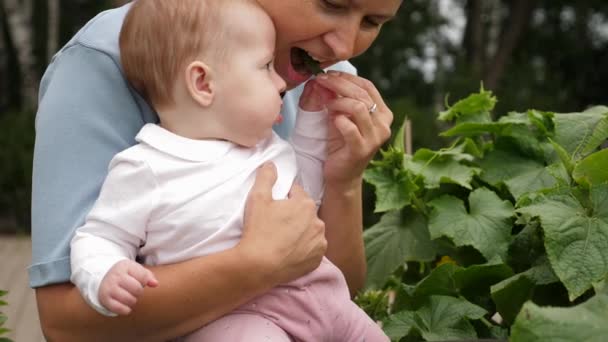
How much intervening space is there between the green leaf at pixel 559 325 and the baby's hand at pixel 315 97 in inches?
30.9

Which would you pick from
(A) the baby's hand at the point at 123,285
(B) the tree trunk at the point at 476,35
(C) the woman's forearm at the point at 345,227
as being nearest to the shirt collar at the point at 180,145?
(A) the baby's hand at the point at 123,285

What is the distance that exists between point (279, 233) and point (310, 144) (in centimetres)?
33

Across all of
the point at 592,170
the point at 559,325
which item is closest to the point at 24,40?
the point at 592,170

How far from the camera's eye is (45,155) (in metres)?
1.94

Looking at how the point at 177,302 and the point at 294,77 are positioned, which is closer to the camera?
the point at 177,302

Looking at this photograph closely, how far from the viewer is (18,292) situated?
7.16m

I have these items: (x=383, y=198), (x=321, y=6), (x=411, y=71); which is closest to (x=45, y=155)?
(x=321, y=6)

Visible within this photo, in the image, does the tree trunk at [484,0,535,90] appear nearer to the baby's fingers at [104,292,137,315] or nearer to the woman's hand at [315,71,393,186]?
the woman's hand at [315,71,393,186]

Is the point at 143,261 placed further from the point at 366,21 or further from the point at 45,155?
the point at 366,21

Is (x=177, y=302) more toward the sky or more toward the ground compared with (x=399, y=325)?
more toward the sky

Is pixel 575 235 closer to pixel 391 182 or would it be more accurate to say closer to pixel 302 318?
pixel 302 318

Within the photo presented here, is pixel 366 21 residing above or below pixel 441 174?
above

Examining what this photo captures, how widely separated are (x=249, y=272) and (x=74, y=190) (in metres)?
0.38

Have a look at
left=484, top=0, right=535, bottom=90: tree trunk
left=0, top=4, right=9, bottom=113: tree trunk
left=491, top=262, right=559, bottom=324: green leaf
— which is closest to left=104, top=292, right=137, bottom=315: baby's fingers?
left=491, top=262, right=559, bottom=324: green leaf
